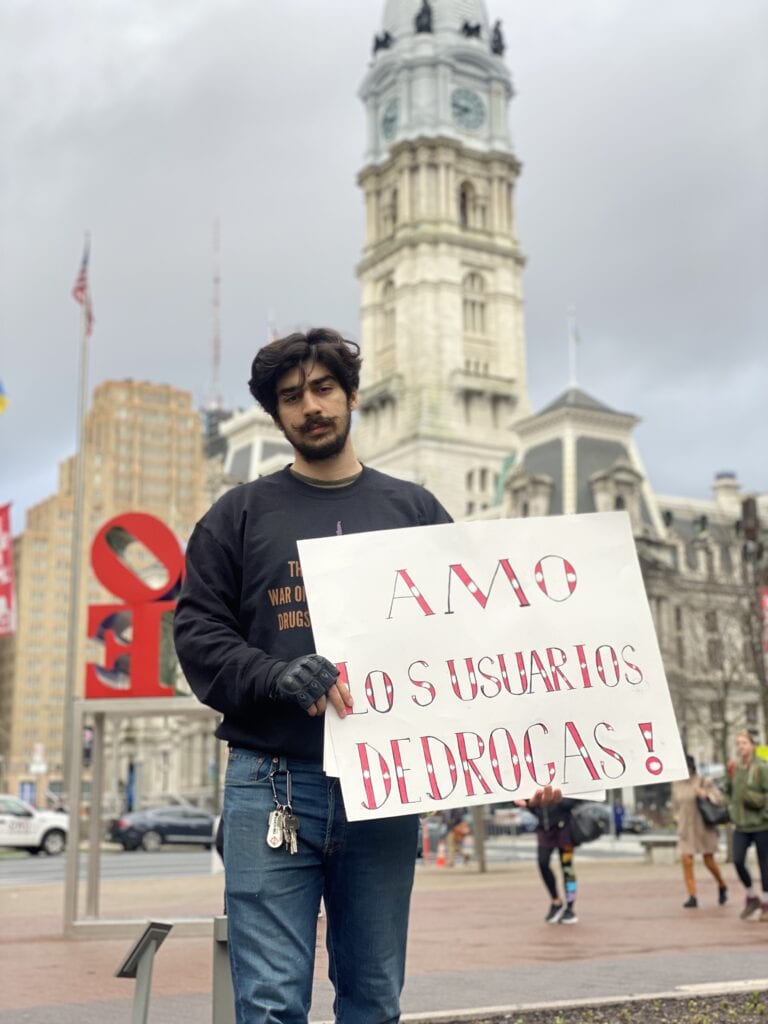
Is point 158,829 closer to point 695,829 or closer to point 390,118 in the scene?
point 695,829

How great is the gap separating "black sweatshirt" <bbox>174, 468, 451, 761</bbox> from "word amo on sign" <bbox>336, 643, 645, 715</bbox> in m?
0.31

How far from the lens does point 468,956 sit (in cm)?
1096

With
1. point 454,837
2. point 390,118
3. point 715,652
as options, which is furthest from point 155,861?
point 390,118

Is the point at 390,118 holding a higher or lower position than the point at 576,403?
higher

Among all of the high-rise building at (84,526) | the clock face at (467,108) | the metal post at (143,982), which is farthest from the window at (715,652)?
the high-rise building at (84,526)

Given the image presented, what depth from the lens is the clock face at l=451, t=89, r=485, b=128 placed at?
113 meters

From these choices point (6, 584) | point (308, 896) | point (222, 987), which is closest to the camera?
point (308, 896)

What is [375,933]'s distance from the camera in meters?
4.26

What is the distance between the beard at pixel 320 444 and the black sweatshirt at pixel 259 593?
0.12 m

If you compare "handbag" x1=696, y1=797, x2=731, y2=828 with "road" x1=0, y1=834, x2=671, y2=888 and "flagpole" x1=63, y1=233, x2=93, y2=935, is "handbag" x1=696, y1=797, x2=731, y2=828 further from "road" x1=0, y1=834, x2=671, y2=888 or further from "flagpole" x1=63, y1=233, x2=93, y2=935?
"road" x1=0, y1=834, x2=671, y2=888

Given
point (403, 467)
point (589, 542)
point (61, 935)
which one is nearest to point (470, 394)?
point (403, 467)

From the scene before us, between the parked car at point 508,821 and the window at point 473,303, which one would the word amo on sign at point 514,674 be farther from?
the window at point 473,303

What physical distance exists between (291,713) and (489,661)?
28.0 inches

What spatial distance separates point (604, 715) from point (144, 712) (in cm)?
931
